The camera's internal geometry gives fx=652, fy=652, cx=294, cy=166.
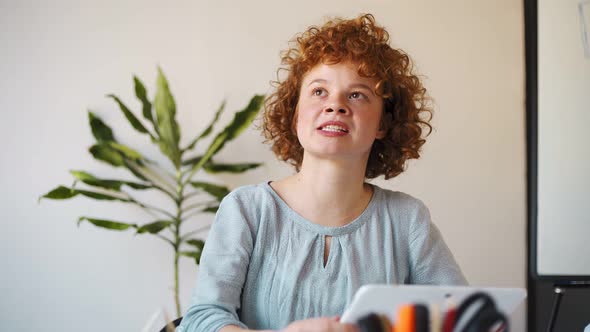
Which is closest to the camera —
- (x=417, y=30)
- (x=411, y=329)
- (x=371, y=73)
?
(x=411, y=329)

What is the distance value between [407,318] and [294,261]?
0.41 metres

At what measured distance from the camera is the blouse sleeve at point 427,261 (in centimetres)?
125

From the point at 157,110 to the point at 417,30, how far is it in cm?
107

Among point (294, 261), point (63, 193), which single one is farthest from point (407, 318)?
point (63, 193)

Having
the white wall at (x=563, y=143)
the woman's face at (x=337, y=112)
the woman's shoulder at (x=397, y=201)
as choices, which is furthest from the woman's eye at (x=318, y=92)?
the white wall at (x=563, y=143)

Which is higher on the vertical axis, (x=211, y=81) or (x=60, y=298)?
(x=211, y=81)

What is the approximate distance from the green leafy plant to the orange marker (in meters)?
1.50

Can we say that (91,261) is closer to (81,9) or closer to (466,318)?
(81,9)

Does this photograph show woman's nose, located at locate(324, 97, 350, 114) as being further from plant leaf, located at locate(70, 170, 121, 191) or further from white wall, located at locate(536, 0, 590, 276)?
plant leaf, located at locate(70, 170, 121, 191)

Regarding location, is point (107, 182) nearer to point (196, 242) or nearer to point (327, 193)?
point (196, 242)

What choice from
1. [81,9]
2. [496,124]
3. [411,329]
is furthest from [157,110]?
[411,329]

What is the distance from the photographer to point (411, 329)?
2.63ft

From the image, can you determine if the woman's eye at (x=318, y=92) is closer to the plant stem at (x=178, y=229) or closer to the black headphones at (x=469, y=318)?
the black headphones at (x=469, y=318)

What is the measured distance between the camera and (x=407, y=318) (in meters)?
0.80
